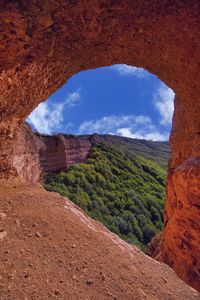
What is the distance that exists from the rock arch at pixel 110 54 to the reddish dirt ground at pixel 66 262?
203 cm

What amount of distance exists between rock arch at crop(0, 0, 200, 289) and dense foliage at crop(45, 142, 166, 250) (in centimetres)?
1044

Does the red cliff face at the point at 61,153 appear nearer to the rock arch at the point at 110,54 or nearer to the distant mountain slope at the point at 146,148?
the rock arch at the point at 110,54

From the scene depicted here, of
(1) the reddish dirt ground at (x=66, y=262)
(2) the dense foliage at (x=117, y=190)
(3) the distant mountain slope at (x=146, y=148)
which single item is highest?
(3) the distant mountain slope at (x=146, y=148)

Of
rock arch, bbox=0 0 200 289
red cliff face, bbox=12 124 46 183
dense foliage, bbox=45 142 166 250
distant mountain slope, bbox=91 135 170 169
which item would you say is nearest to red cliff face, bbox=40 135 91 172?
dense foliage, bbox=45 142 166 250

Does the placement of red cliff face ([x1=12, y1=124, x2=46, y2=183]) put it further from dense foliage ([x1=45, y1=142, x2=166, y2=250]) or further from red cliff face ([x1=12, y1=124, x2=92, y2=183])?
dense foliage ([x1=45, y1=142, x2=166, y2=250])

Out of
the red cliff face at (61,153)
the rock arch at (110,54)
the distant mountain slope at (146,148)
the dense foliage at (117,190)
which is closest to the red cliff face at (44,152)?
the red cliff face at (61,153)

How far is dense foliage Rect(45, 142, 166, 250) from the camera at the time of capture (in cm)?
1800

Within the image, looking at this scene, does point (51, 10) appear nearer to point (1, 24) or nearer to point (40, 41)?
point (40, 41)

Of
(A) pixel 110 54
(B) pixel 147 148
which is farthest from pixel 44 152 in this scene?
(B) pixel 147 148

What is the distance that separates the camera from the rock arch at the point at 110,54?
11.8 ft

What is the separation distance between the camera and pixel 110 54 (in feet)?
18.8

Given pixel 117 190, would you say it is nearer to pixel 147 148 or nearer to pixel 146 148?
pixel 146 148

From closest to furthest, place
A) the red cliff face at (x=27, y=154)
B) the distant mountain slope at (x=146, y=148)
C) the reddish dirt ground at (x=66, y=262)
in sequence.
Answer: the reddish dirt ground at (x=66, y=262), the red cliff face at (x=27, y=154), the distant mountain slope at (x=146, y=148)

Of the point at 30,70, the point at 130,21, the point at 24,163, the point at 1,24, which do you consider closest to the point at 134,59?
the point at 130,21
